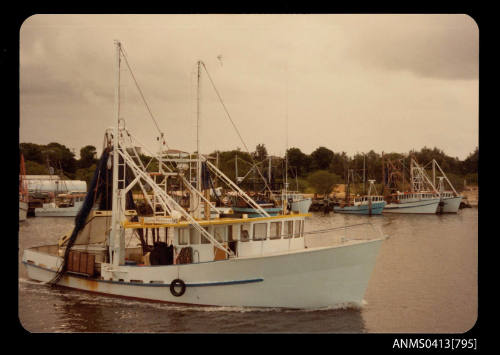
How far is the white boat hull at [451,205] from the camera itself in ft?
150

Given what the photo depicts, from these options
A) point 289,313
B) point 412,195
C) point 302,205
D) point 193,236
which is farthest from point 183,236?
point 412,195

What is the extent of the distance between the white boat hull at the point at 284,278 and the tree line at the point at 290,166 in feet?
45.7

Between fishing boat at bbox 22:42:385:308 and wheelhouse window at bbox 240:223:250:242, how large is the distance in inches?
0.9

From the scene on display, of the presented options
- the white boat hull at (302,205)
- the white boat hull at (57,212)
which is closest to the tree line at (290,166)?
the white boat hull at (302,205)

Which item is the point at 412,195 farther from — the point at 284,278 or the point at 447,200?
the point at 284,278

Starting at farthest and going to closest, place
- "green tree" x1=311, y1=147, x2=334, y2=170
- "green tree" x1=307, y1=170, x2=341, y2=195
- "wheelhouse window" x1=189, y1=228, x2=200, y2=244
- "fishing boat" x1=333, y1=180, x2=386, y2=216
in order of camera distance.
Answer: "green tree" x1=307, y1=170, x2=341, y2=195
"green tree" x1=311, y1=147, x2=334, y2=170
"fishing boat" x1=333, y1=180, x2=386, y2=216
"wheelhouse window" x1=189, y1=228, x2=200, y2=244

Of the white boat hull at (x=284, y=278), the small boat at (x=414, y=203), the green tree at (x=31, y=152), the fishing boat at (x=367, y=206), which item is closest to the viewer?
the white boat hull at (x=284, y=278)

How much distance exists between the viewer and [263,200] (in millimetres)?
41031

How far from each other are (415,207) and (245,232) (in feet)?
124

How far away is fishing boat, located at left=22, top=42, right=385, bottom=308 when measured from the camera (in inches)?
478

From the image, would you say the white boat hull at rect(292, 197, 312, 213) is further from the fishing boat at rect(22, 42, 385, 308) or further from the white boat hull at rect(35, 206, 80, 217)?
the fishing boat at rect(22, 42, 385, 308)

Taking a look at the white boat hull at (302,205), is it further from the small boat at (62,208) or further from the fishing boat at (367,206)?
the small boat at (62,208)

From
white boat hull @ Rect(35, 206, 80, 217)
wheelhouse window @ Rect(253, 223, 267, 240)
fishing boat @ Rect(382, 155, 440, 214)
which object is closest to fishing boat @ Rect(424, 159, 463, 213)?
fishing boat @ Rect(382, 155, 440, 214)
